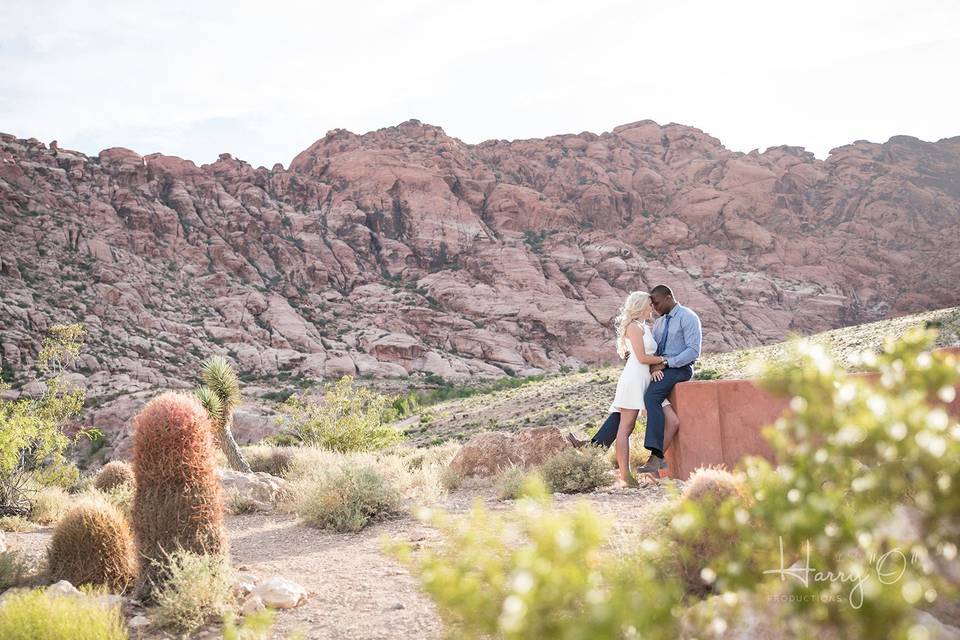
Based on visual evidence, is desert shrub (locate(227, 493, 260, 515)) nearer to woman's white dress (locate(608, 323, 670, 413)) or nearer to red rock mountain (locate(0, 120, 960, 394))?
woman's white dress (locate(608, 323, 670, 413))

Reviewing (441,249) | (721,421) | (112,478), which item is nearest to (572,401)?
(112,478)

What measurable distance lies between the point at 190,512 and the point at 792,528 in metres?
4.94

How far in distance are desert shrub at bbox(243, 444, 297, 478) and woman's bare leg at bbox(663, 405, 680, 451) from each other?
9292 mm

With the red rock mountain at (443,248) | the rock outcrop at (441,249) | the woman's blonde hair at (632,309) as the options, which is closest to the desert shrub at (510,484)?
the woman's blonde hair at (632,309)

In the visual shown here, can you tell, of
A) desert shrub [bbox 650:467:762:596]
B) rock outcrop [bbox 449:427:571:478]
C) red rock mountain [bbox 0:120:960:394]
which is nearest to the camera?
desert shrub [bbox 650:467:762:596]

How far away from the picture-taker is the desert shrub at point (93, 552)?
18.2 ft

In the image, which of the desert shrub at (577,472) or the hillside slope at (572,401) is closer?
the desert shrub at (577,472)

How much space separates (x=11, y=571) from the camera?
19.3 feet

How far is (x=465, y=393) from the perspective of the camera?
47969mm

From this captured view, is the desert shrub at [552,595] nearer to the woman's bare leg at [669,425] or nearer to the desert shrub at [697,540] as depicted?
the desert shrub at [697,540]

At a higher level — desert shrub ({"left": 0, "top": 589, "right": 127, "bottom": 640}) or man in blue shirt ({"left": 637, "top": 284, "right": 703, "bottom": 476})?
man in blue shirt ({"left": 637, "top": 284, "right": 703, "bottom": 476})

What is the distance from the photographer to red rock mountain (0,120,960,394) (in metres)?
51.1

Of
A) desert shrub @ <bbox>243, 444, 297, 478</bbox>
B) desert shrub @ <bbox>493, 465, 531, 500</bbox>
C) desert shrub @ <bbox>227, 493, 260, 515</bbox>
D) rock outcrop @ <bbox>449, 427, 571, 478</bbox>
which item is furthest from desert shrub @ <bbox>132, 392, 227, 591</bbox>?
desert shrub @ <bbox>243, 444, 297, 478</bbox>

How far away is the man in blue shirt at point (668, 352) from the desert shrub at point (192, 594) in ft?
15.6
